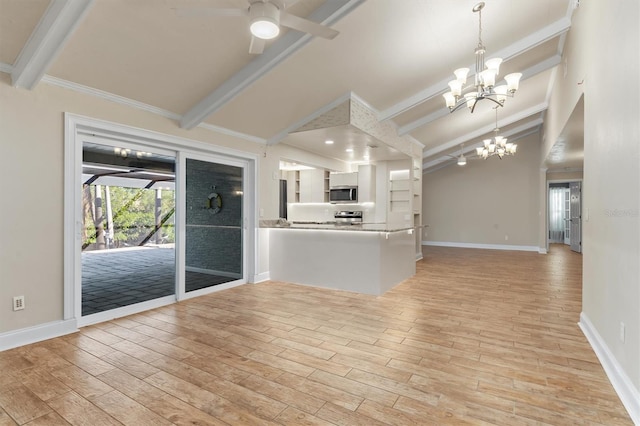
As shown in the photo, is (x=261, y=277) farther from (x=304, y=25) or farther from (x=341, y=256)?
(x=304, y=25)

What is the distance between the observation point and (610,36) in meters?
2.53

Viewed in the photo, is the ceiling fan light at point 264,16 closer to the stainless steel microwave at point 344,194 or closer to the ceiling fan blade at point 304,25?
the ceiling fan blade at point 304,25

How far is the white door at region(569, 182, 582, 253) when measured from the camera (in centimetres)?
935

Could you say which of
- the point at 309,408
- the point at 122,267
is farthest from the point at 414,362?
the point at 122,267

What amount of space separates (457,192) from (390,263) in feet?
23.3

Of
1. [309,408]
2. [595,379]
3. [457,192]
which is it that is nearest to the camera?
[309,408]

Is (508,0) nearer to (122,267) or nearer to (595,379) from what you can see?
(595,379)

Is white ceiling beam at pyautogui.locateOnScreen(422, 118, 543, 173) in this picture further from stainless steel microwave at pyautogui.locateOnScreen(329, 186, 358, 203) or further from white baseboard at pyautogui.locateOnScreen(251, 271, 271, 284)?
white baseboard at pyautogui.locateOnScreen(251, 271, 271, 284)

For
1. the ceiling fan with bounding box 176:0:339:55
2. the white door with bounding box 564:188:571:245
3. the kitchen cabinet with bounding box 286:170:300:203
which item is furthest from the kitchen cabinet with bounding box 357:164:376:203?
the white door with bounding box 564:188:571:245

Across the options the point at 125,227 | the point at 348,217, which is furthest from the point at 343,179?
the point at 125,227

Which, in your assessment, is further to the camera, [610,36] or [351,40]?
[351,40]

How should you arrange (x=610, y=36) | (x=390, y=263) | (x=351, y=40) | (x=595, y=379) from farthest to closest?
1. (x=390, y=263)
2. (x=351, y=40)
3. (x=610, y=36)
4. (x=595, y=379)

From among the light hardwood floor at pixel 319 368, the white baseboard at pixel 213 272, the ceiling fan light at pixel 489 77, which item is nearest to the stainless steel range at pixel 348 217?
the white baseboard at pixel 213 272

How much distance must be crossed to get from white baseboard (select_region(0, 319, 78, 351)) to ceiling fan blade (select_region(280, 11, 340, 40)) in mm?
3384
